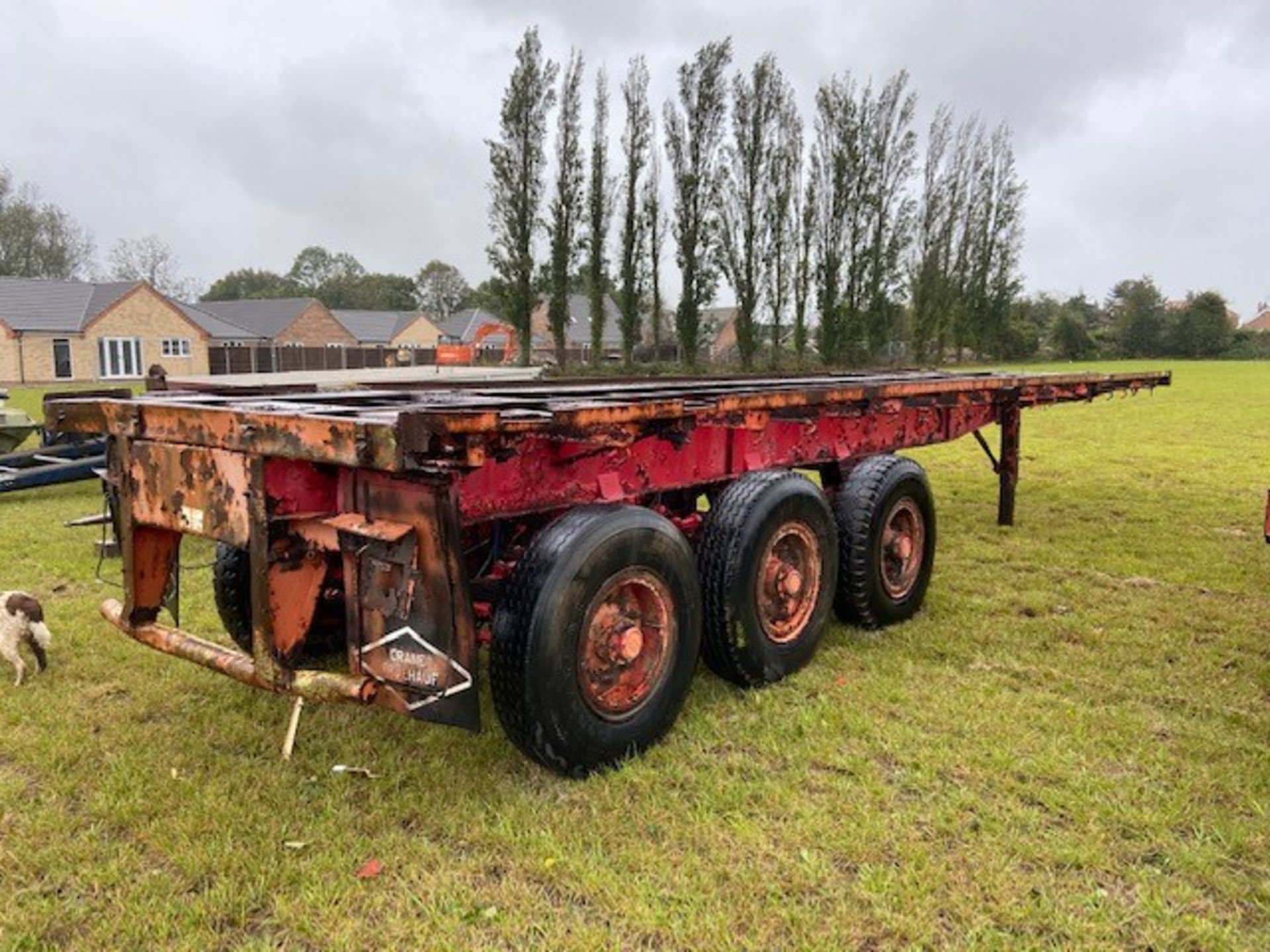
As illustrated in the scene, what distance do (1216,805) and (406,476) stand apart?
2964 millimetres

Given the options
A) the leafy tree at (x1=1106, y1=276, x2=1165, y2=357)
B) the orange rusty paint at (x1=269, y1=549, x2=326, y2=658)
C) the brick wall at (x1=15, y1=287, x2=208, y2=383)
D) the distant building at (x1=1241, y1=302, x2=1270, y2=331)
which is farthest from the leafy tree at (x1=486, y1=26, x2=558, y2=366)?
the distant building at (x1=1241, y1=302, x2=1270, y2=331)

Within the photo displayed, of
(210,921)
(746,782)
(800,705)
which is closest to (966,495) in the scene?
(800,705)

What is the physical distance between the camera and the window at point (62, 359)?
127ft

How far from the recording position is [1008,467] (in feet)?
26.5

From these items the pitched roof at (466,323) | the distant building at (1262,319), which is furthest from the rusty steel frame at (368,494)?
the distant building at (1262,319)

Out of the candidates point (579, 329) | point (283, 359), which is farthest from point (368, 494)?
point (579, 329)

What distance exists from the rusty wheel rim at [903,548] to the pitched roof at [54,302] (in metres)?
42.1

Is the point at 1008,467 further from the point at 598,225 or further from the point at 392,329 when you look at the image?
the point at 392,329

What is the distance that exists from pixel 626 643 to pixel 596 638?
13 cm

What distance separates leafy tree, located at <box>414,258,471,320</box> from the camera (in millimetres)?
86625

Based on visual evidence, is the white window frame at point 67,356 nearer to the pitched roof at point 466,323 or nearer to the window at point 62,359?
the window at point 62,359

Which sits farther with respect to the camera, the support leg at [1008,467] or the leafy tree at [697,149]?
the leafy tree at [697,149]

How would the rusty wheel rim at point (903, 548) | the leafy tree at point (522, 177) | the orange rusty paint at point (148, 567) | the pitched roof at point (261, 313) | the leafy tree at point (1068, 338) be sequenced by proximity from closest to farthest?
1. the orange rusty paint at point (148, 567)
2. the rusty wheel rim at point (903, 548)
3. the leafy tree at point (522, 177)
4. the pitched roof at point (261, 313)
5. the leafy tree at point (1068, 338)

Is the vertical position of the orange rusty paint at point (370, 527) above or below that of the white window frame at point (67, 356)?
below
